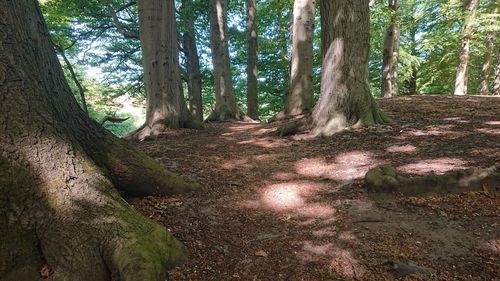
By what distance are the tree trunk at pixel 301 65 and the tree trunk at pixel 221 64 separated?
13.9 feet

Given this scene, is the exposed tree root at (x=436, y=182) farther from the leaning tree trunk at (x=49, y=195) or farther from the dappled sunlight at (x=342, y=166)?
the leaning tree trunk at (x=49, y=195)

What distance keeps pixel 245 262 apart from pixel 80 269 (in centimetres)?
123

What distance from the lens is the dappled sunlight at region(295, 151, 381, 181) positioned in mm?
4387

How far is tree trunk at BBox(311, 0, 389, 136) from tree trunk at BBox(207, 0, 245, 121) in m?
7.05

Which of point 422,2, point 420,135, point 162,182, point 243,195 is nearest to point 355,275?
point 243,195

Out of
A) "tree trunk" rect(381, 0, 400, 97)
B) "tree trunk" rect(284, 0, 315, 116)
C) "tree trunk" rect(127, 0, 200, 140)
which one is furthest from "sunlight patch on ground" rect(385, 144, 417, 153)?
"tree trunk" rect(381, 0, 400, 97)

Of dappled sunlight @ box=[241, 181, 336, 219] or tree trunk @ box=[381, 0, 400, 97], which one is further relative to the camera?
tree trunk @ box=[381, 0, 400, 97]

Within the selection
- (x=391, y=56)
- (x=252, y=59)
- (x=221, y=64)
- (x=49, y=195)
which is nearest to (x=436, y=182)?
(x=49, y=195)

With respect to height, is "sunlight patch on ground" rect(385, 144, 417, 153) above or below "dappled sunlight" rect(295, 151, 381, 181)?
above

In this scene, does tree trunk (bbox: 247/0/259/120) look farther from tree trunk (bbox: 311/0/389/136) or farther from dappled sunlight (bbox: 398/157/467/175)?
dappled sunlight (bbox: 398/157/467/175)

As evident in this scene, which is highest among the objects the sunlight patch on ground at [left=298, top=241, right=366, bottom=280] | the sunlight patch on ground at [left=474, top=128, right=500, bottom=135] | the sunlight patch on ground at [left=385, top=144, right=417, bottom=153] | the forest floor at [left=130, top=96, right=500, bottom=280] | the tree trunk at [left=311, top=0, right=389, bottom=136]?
the tree trunk at [left=311, top=0, right=389, bottom=136]

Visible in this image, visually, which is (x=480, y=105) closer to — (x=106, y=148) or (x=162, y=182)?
(x=162, y=182)

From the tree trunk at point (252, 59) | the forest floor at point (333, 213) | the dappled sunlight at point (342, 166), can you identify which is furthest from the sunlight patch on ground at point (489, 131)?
the tree trunk at point (252, 59)

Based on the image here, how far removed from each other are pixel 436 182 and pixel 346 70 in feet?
10.4
